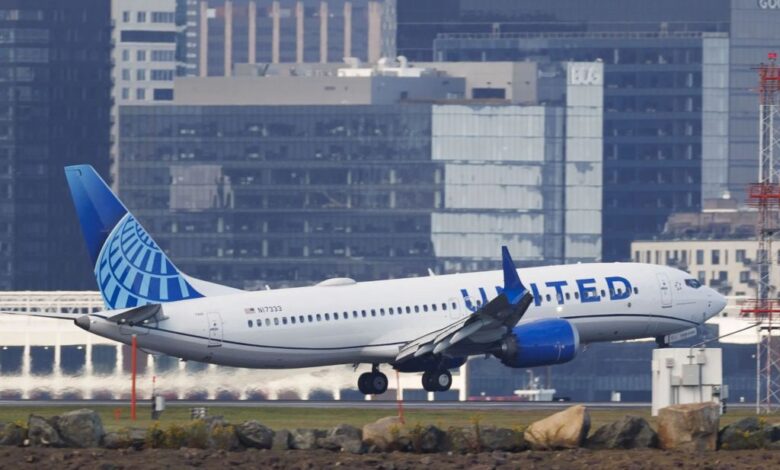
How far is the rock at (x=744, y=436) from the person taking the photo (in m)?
66.0

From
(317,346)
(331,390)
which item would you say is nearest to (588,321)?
(317,346)

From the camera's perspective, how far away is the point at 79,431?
65.0 meters

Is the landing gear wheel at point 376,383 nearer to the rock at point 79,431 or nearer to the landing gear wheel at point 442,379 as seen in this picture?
the landing gear wheel at point 442,379

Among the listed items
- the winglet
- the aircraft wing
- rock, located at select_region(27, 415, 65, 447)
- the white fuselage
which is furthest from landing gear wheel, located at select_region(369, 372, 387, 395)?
rock, located at select_region(27, 415, 65, 447)

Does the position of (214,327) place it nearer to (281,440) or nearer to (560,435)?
(281,440)

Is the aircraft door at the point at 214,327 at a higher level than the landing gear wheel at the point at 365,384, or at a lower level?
higher

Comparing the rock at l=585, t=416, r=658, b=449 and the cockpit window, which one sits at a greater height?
the cockpit window

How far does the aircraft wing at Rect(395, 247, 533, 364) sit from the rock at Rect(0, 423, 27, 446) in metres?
27.7

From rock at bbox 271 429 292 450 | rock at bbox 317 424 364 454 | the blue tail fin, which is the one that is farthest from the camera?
the blue tail fin

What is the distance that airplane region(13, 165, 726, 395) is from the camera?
90.8 metres

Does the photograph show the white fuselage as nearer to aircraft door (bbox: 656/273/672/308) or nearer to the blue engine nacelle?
aircraft door (bbox: 656/273/672/308)

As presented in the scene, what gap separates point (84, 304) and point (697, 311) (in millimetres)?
86320

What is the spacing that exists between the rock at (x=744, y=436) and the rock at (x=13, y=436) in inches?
667

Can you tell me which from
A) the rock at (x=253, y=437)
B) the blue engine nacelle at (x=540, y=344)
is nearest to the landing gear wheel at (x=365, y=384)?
the blue engine nacelle at (x=540, y=344)
